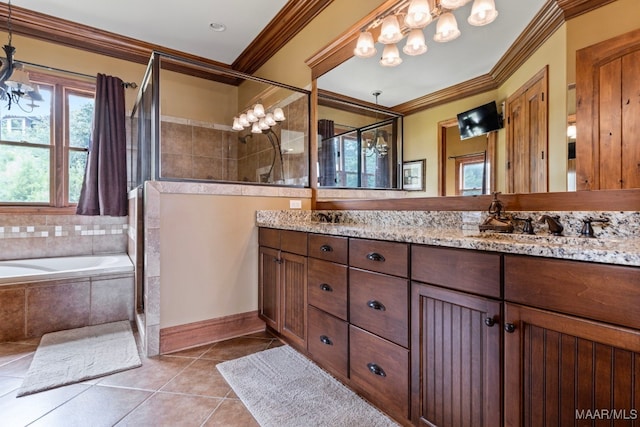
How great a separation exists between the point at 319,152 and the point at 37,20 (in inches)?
116

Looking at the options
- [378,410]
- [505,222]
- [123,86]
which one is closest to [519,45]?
[505,222]

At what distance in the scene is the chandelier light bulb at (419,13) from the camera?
180cm

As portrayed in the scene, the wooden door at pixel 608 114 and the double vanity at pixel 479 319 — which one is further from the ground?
the wooden door at pixel 608 114

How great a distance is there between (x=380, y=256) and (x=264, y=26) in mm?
2813

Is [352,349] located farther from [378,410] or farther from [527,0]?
[527,0]

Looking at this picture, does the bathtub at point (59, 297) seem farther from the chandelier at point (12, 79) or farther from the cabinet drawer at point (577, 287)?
the cabinet drawer at point (577, 287)

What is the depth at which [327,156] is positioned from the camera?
272cm

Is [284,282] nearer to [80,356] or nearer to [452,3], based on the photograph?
[80,356]

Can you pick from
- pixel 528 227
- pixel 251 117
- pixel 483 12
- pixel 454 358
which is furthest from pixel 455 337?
pixel 251 117

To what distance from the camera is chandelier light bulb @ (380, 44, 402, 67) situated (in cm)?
202

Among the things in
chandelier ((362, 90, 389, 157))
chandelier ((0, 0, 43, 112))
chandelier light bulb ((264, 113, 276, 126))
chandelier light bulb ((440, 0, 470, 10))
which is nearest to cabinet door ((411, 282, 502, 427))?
chandelier ((362, 90, 389, 157))

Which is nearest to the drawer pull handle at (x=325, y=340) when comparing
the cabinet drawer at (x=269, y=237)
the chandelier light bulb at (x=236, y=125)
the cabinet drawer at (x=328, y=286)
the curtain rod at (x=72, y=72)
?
the cabinet drawer at (x=328, y=286)

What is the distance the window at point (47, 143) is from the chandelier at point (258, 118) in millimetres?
1544

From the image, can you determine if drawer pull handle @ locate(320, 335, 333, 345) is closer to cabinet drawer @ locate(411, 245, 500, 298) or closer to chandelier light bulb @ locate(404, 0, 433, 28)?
cabinet drawer @ locate(411, 245, 500, 298)
